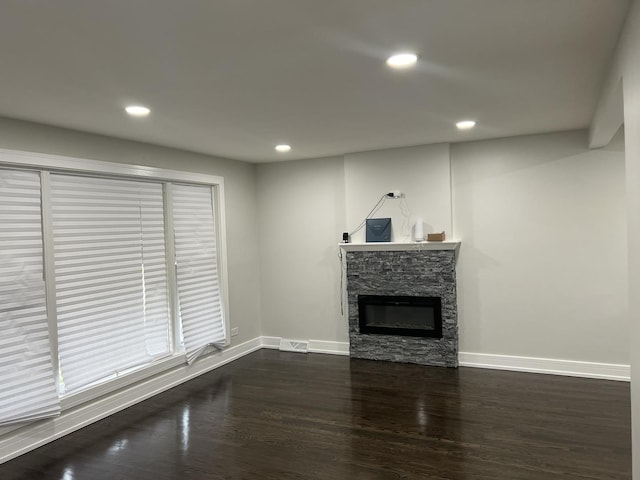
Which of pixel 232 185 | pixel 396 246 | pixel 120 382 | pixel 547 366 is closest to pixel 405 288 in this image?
pixel 396 246

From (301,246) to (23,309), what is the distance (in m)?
3.26

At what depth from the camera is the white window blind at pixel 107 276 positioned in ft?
12.3

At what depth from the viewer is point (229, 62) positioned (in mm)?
2332

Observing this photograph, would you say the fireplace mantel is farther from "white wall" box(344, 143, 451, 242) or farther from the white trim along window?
the white trim along window

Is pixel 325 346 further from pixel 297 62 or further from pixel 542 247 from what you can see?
pixel 297 62

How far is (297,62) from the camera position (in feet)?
7.73

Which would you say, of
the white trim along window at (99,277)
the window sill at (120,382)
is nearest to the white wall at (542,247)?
the white trim along window at (99,277)

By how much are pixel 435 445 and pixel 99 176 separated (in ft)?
11.8

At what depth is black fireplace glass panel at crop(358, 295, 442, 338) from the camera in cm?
506

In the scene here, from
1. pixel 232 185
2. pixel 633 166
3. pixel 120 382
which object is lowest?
pixel 120 382

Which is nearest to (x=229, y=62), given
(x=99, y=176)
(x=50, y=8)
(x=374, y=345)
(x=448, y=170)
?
(x=50, y=8)

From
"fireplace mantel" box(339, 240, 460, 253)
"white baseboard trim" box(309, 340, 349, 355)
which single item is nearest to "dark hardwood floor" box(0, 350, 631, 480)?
"white baseboard trim" box(309, 340, 349, 355)

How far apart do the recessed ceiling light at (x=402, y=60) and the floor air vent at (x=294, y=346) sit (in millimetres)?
4195

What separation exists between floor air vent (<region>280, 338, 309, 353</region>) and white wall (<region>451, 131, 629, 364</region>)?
6.48 ft
